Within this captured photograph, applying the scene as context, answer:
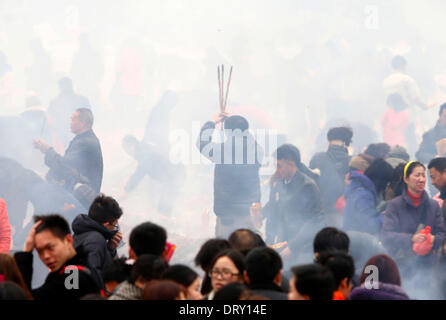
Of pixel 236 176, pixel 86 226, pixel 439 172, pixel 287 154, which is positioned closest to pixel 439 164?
pixel 439 172

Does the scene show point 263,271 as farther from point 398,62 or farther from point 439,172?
point 398,62

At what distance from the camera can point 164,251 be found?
2848 mm

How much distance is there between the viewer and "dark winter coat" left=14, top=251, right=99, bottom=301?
2393 millimetres

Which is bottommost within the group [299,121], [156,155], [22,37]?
[156,155]

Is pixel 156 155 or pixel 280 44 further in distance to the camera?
pixel 280 44

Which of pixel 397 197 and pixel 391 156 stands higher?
pixel 391 156

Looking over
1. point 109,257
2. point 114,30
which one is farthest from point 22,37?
point 109,257

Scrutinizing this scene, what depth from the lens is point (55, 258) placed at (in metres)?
2.62

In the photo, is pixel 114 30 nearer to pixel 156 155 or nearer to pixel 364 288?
pixel 156 155

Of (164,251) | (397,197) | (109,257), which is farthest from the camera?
(397,197)

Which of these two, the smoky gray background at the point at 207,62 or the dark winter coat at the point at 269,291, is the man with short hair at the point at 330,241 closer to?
the dark winter coat at the point at 269,291

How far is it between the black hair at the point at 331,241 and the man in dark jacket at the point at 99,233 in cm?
97

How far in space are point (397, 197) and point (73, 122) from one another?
111 inches

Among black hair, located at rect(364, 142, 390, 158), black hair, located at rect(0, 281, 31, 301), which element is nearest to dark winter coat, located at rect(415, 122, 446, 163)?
black hair, located at rect(364, 142, 390, 158)
